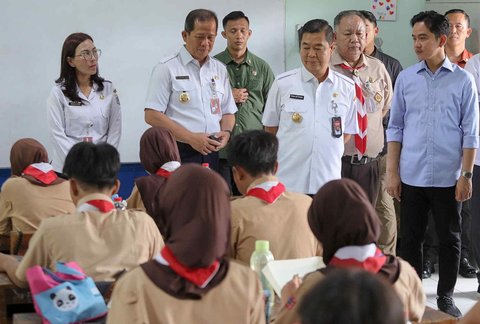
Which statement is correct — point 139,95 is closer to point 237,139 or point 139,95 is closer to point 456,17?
point 456,17

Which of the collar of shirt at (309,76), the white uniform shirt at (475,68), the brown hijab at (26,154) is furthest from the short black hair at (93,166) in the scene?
the white uniform shirt at (475,68)

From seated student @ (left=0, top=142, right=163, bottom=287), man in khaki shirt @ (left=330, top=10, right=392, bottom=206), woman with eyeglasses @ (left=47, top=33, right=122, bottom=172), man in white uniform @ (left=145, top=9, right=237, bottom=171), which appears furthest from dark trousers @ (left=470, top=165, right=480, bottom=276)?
seated student @ (left=0, top=142, right=163, bottom=287)

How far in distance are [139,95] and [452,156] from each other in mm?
2784

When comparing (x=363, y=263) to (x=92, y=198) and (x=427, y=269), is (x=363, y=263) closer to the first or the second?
(x=92, y=198)

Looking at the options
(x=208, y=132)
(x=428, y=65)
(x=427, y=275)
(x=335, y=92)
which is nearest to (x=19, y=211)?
(x=208, y=132)

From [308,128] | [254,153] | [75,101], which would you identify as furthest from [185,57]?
[254,153]

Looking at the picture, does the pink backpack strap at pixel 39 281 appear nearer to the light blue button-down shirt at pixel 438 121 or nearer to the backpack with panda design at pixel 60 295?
the backpack with panda design at pixel 60 295

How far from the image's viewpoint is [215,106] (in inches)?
191

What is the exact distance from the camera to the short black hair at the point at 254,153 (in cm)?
302

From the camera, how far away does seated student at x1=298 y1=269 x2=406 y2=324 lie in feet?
3.72

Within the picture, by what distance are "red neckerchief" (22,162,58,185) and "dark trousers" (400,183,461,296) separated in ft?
6.48

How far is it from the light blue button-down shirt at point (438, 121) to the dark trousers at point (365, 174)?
0.52m

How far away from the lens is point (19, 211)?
11.7 feet

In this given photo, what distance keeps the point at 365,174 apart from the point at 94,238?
2.56 m
